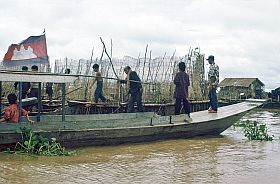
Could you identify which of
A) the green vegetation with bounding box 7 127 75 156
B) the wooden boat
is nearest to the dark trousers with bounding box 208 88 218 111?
the wooden boat

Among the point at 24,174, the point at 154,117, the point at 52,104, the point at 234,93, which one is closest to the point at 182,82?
the point at 154,117

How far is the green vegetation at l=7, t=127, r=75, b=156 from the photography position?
729 centimetres

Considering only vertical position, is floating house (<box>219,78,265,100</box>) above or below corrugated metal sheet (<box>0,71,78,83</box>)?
above

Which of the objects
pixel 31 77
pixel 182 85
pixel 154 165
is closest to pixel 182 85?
pixel 182 85

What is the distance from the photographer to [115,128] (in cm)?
852

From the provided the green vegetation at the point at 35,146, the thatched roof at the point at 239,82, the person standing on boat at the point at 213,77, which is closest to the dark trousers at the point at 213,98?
the person standing on boat at the point at 213,77

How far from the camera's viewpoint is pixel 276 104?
23.1 meters

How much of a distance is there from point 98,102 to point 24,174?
6.39 metres

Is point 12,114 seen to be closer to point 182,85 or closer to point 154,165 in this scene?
point 154,165

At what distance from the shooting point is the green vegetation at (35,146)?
23.9ft

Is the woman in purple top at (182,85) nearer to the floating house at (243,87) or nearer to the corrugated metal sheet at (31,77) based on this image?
the corrugated metal sheet at (31,77)

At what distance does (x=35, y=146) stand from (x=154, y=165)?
2151 mm

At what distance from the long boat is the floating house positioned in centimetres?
1261

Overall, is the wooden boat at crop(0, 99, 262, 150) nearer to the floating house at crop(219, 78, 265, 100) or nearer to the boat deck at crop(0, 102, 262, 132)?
the boat deck at crop(0, 102, 262, 132)
